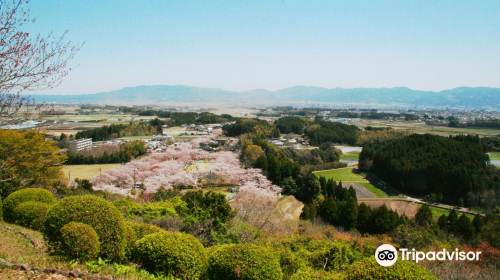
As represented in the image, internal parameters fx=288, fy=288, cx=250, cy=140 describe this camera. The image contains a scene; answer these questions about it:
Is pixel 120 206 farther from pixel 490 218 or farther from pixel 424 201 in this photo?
pixel 424 201

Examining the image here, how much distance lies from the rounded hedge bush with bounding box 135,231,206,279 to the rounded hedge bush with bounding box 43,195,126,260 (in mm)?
386

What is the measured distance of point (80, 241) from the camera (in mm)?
4301

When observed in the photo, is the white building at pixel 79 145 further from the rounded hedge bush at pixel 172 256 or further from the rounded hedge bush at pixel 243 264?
the rounded hedge bush at pixel 243 264

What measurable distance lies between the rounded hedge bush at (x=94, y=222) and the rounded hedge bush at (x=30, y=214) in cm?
311

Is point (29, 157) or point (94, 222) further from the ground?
point (94, 222)

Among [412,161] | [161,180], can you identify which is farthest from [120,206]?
[412,161]

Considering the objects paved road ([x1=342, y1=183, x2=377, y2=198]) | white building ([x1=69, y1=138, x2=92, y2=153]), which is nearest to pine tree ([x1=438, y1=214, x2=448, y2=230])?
paved road ([x1=342, y1=183, x2=377, y2=198])

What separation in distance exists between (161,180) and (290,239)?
1135cm

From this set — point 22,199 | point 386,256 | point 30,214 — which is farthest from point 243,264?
point 22,199

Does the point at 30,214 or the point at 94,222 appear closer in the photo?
the point at 94,222

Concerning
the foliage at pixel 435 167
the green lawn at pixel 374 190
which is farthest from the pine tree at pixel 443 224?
the foliage at pixel 435 167

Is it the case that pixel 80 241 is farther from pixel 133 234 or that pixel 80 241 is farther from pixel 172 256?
pixel 172 256

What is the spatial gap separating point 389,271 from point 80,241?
169 inches

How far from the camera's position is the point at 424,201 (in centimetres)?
2262
